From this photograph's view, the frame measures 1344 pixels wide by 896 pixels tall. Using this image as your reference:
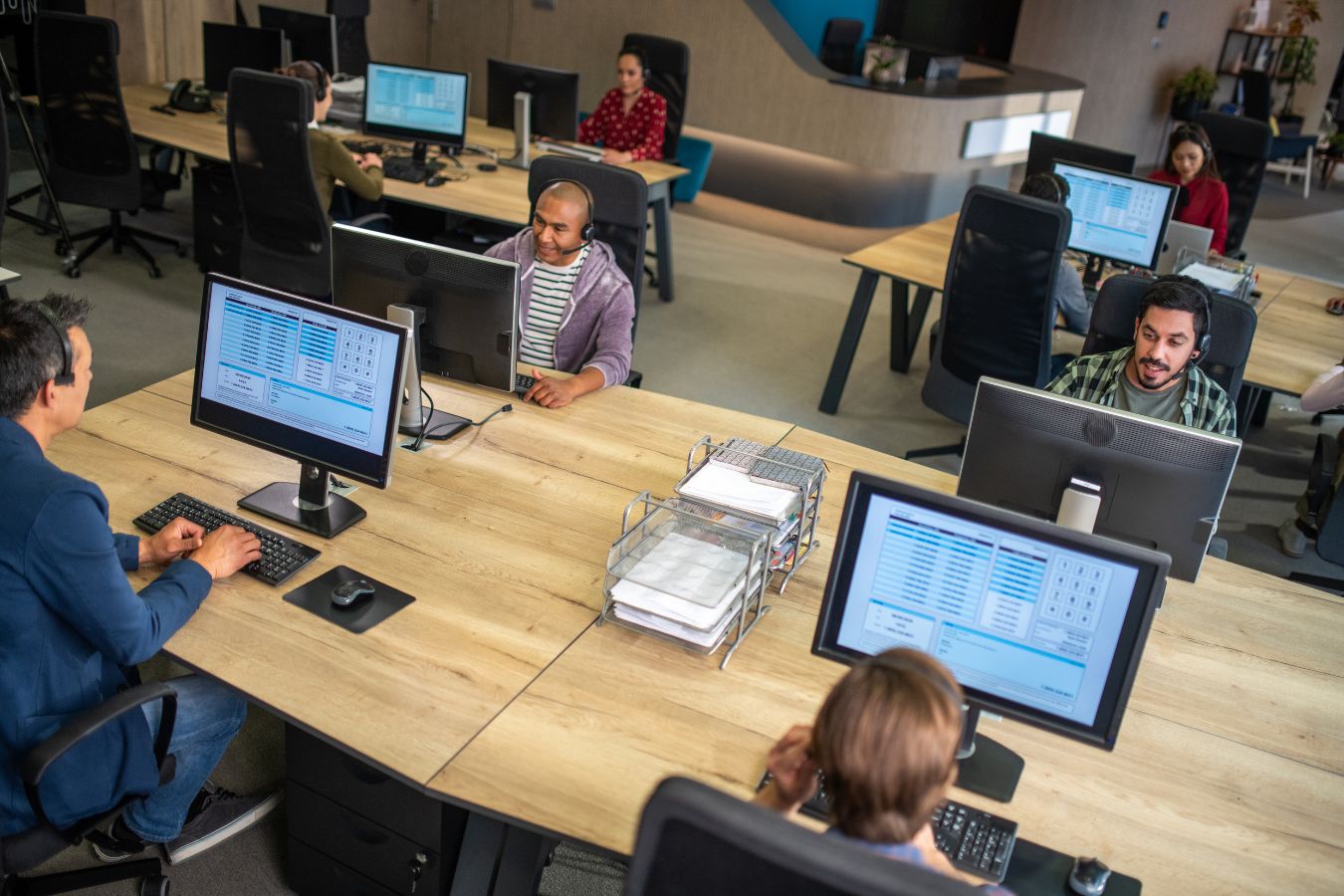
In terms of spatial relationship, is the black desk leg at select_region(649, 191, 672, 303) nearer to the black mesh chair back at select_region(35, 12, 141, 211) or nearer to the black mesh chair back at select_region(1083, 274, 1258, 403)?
the black mesh chair back at select_region(35, 12, 141, 211)

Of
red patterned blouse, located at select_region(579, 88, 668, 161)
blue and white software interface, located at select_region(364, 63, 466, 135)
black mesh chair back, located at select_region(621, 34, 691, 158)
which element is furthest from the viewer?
black mesh chair back, located at select_region(621, 34, 691, 158)

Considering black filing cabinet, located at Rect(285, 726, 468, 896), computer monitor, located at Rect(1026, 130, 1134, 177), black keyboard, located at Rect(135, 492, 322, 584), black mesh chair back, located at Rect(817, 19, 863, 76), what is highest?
black mesh chair back, located at Rect(817, 19, 863, 76)

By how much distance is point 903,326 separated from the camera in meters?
5.48

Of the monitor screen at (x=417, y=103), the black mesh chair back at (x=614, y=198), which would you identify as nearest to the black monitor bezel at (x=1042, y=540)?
the black mesh chair back at (x=614, y=198)

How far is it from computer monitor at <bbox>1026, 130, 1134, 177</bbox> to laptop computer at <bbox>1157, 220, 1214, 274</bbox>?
0.49 metres

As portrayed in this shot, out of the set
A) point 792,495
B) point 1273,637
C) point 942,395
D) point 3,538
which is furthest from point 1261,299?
point 3,538

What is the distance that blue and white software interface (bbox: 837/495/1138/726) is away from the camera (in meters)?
1.77

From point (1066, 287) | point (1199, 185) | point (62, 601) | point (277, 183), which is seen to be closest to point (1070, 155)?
point (1199, 185)

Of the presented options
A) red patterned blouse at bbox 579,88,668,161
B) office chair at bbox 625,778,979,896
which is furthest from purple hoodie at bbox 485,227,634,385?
red patterned blouse at bbox 579,88,668,161

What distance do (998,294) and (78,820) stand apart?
122 inches

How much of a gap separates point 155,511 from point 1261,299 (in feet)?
14.5

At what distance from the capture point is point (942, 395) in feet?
13.7

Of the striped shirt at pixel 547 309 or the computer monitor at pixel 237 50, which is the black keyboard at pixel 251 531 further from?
the computer monitor at pixel 237 50

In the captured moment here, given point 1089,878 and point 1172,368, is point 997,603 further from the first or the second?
point 1172,368
